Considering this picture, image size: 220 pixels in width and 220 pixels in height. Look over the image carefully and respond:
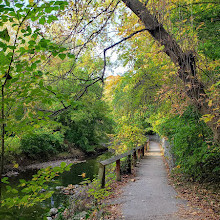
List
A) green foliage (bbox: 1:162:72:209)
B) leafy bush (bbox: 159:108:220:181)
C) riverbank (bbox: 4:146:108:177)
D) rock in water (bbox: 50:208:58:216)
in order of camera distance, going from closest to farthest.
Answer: green foliage (bbox: 1:162:72:209)
leafy bush (bbox: 159:108:220:181)
rock in water (bbox: 50:208:58:216)
riverbank (bbox: 4:146:108:177)

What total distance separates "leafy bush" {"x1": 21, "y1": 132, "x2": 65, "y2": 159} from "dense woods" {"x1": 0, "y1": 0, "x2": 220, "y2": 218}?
40.8ft

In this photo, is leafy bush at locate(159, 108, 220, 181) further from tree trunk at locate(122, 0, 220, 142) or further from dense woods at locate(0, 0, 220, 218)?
tree trunk at locate(122, 0, 220, 142)

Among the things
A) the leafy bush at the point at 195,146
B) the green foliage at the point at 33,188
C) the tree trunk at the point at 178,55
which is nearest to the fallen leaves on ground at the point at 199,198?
the leafy bush at the point at 195,146

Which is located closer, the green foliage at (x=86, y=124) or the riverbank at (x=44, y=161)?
the riverbank at (x=44, y=161)

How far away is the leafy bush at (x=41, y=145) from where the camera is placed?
18514 millimetres

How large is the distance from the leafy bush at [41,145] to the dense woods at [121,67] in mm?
12427

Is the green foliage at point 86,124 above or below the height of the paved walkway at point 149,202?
above

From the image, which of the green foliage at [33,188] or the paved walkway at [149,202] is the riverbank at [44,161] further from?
the green foliage at [33,188]

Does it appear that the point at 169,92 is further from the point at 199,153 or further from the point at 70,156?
the point at 70,156

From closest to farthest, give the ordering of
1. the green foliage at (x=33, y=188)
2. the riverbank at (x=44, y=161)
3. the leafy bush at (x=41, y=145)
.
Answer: the green foliage at (x=33, y=188) → the riverbank at (x=44, y=161) → the leafy bush at (x=41, y=145)

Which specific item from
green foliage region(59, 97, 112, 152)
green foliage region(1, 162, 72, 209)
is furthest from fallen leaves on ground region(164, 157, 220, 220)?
green foliage region(59, 97, 112, 152)

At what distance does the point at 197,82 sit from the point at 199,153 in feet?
7.86

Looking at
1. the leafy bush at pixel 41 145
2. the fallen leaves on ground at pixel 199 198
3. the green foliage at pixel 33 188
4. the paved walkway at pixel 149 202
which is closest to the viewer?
the green foliage at pixel 33 188

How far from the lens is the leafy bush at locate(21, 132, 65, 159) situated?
729 inches
